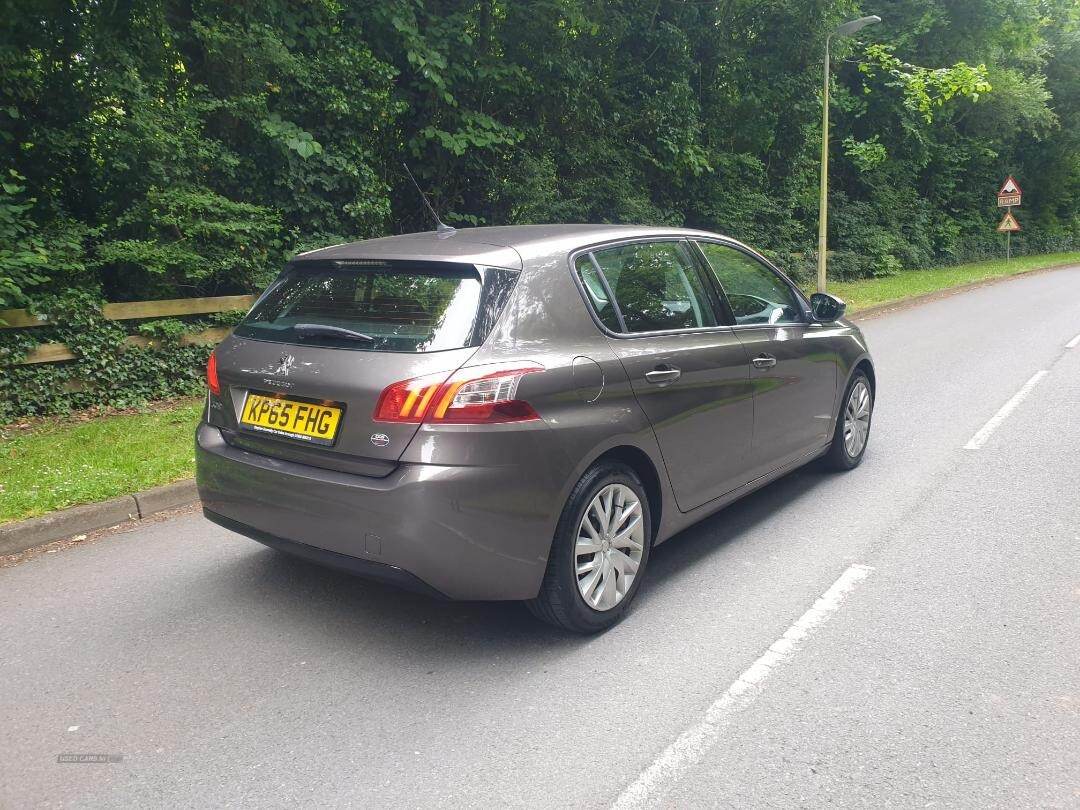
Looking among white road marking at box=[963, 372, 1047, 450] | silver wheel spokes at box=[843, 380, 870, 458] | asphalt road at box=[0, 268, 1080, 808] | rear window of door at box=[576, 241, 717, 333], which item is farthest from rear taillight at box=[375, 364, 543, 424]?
white road marking at box=[963, 372, 1047, 450]

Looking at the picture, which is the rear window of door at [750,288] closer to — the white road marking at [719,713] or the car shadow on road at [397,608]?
the car shadow on road at [397,608]

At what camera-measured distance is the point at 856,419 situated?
20.4ft

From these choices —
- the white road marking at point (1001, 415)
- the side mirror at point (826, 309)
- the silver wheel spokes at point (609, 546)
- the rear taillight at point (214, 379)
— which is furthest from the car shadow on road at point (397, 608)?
the white road marking at point (1001, 415)


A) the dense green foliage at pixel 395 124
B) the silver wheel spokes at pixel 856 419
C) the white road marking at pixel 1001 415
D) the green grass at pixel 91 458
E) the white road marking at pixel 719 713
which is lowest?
the white road marking at pixel 1001 415

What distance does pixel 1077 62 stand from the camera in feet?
124

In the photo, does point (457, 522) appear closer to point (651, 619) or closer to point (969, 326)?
point (651, 619)

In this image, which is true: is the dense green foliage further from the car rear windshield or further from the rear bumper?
the rear bumper

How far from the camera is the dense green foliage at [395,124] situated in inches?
341

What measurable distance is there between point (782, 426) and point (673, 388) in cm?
126

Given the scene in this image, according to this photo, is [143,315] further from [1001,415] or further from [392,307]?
[1001,415]

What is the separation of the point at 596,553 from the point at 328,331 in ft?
4.81

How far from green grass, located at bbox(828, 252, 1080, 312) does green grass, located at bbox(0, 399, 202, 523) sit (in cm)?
1419

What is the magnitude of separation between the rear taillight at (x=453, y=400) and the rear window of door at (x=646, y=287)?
752 millimetres

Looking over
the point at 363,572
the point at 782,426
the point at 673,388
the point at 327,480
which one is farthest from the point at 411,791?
the point at 782,426
